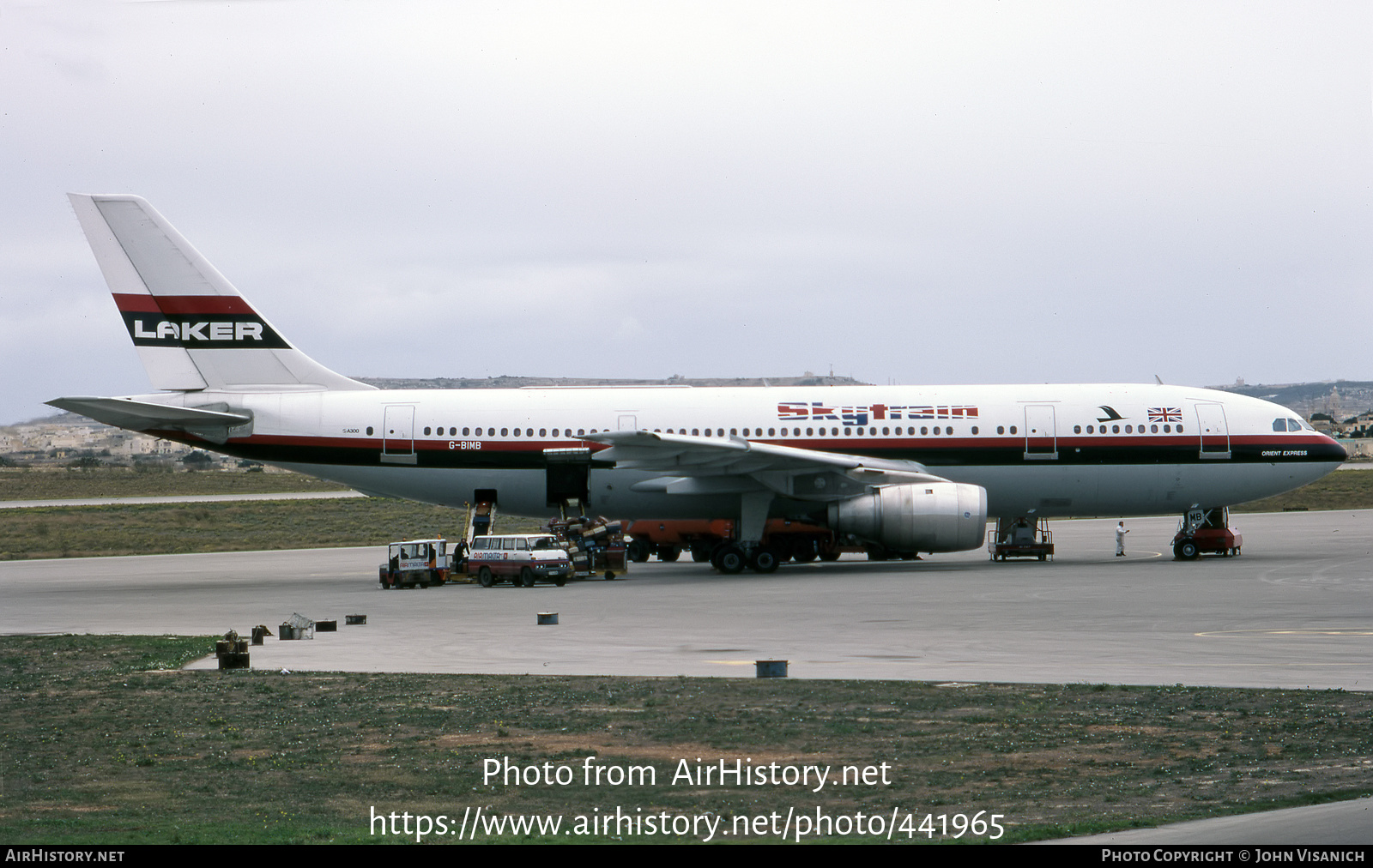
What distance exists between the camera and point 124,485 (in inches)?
3991

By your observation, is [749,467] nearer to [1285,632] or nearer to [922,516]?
[922,516]

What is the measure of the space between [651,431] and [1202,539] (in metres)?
14.2

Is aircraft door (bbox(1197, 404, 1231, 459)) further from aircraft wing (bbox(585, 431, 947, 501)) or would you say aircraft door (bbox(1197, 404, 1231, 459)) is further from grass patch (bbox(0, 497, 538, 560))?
grass patch (bbox(0, 497, 538, 560))

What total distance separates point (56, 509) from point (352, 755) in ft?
197

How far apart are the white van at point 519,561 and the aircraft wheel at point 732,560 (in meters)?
4.01

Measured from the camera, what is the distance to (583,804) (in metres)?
9.71

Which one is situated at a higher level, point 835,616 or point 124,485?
point 124,485

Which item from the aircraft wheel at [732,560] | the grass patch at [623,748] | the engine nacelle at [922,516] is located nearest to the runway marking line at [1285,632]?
the grass patch at [623,748]

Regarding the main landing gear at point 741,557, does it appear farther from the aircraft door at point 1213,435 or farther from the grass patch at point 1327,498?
the grass patch at point 1327,498

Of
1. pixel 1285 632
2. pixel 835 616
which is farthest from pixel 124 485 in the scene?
pixel 1285 632

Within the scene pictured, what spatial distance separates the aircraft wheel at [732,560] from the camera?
32.3 meters

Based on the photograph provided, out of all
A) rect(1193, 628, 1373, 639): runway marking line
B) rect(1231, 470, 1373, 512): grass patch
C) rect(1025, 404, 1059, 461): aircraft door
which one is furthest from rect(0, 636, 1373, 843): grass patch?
rect(1231, 470, 1373, 512): grass patch

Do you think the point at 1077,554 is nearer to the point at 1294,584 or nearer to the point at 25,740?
the point at 1294,584

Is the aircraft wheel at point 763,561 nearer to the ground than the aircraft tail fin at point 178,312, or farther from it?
nearer to the ground
